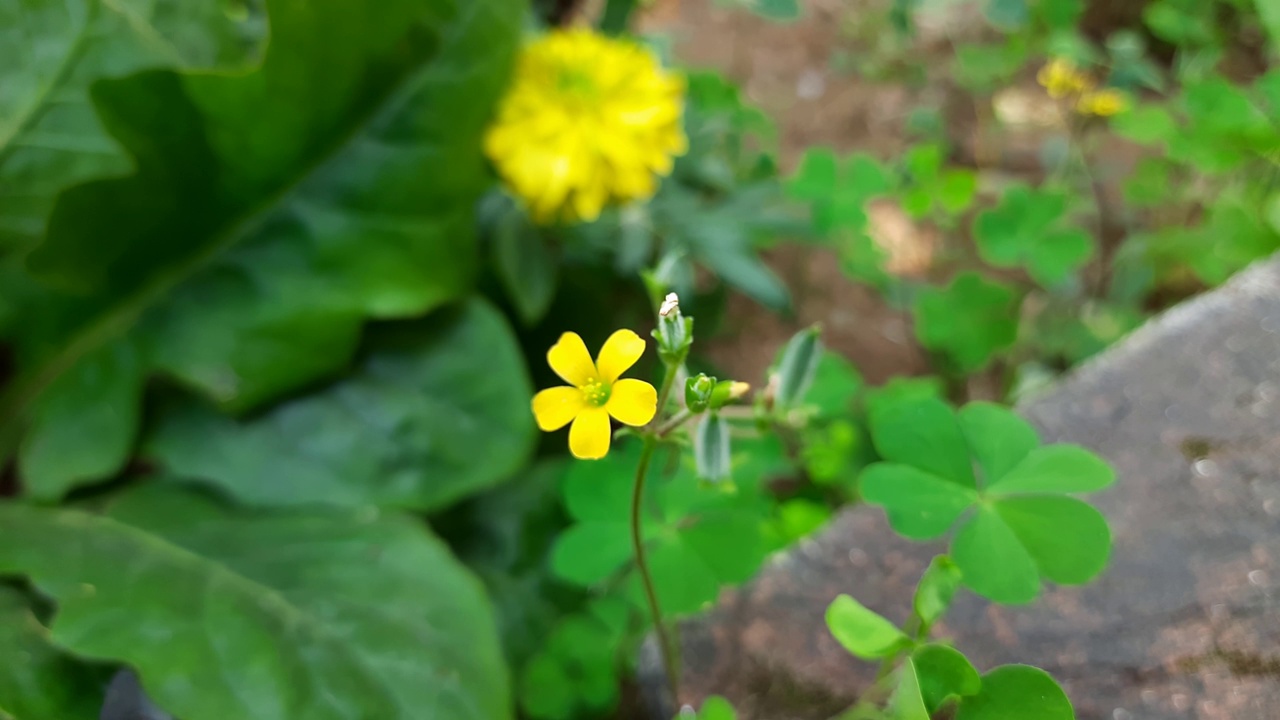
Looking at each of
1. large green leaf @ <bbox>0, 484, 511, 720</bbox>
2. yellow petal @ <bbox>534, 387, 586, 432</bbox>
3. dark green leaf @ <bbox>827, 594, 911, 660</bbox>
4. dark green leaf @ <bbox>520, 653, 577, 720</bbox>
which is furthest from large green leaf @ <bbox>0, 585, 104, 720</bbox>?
dark green leaf @ <bbox>827, 594, 911, 660</bbox>

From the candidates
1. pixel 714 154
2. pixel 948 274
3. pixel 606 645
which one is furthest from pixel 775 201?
pixel 606 645

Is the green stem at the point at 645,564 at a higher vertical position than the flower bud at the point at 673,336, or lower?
lower

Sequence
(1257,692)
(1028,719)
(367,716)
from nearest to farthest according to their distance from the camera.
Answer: (1028,719), (1257,692), (367,716)

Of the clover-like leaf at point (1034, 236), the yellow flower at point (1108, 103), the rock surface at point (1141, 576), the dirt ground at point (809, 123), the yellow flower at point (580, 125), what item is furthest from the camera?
the dirt ground at point (809, 123)

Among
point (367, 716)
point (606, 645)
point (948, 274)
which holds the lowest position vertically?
point (948, 274)

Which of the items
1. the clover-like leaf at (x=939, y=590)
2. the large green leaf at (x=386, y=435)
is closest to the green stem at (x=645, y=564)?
the clover-like leaf at (x=939, y=590)

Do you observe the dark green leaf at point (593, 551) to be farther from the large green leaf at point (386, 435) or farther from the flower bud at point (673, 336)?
the flower bud at point (673, 336)

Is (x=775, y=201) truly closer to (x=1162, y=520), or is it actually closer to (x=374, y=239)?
(x=374, y=239)
